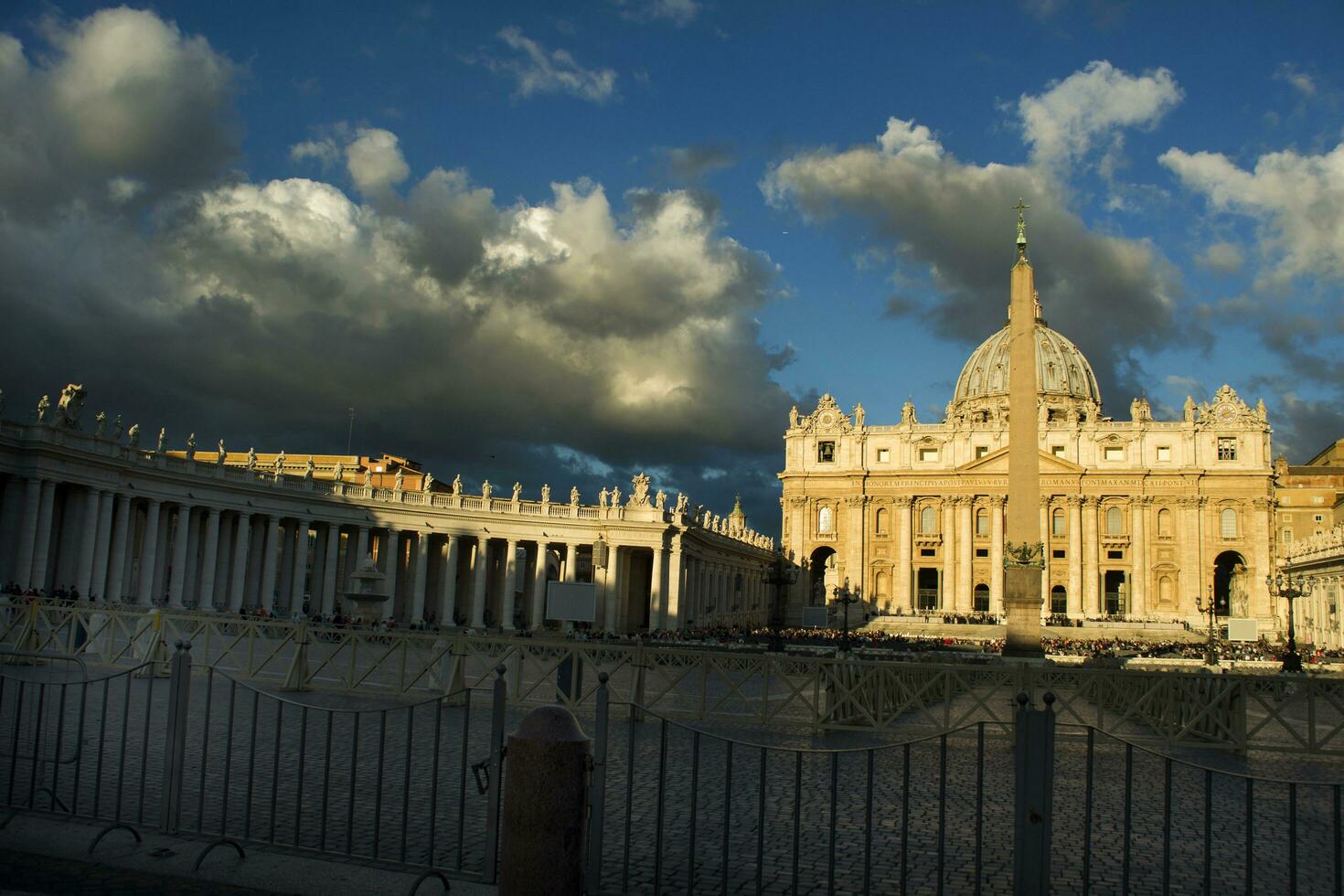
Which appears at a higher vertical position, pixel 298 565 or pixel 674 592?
pixel 298 565

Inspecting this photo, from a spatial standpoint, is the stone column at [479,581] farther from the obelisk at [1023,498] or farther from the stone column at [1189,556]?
the stone column at [1189,556]

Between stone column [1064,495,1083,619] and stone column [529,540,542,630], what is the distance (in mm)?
43015

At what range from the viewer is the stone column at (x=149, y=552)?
45.8m

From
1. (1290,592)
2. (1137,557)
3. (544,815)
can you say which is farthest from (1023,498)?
(1137,557)

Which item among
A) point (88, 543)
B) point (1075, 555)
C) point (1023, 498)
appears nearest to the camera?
point (1023, 498)

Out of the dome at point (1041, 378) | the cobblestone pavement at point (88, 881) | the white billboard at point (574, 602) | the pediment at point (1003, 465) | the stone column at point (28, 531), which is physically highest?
the dome at point (1041, 378)

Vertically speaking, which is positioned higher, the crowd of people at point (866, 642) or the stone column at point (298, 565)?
the stone column at point (298, 565)

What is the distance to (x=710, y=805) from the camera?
11516 mm

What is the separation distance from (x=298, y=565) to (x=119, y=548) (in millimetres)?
11535

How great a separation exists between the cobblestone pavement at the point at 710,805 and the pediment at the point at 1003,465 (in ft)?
237

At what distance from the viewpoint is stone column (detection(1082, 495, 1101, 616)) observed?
275ft

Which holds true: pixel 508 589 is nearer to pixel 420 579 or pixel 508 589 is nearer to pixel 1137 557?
pixel 420 579

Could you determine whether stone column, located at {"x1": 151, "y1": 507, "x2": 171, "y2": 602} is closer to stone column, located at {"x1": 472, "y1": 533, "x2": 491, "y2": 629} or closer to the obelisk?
stone column, located at {"x1": 472, "y1": 533, "x2": 491, "y2": 629}

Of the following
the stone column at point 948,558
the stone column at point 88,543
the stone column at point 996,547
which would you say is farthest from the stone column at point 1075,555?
the stone column at point 88,543
